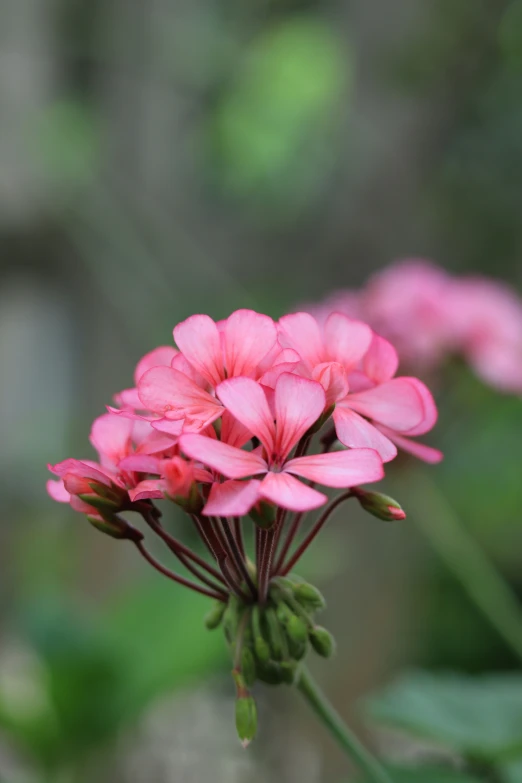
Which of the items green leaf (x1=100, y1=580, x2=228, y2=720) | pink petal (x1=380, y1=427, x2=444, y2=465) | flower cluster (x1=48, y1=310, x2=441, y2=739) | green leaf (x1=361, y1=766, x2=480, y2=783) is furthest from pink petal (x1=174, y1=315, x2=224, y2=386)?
green leaf (x1=100, y1=580, x2=228, y2=720)

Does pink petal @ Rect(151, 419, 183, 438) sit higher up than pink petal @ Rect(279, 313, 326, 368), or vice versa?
pink petal @ Rect(279, 313, 326, 368)

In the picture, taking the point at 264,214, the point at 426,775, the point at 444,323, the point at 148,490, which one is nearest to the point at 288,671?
the point at 148,490

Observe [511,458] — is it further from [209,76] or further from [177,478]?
[209,76]

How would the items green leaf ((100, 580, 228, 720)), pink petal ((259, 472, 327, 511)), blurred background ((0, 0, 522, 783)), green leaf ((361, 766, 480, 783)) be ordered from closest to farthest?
1. pink petal ((259, 472, 327, 511))
2. green leaf ((361, 766, 480, 783))
3. green leaf ((100, 580, 228, 720))
4. blurred background ((0, 0, 522, 783))

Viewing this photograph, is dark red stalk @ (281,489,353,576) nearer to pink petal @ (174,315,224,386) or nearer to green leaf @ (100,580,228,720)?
pink petal @ (174,315,224,386)

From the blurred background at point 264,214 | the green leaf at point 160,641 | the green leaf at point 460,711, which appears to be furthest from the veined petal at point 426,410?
the blurred background at point 264,214

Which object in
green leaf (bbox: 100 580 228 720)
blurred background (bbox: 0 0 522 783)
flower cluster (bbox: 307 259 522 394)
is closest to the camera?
flower cluster (bbox: 307 259 522 394)

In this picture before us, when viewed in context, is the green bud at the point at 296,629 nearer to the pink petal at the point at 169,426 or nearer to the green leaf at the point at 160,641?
the pink petal at the point at 169,426
